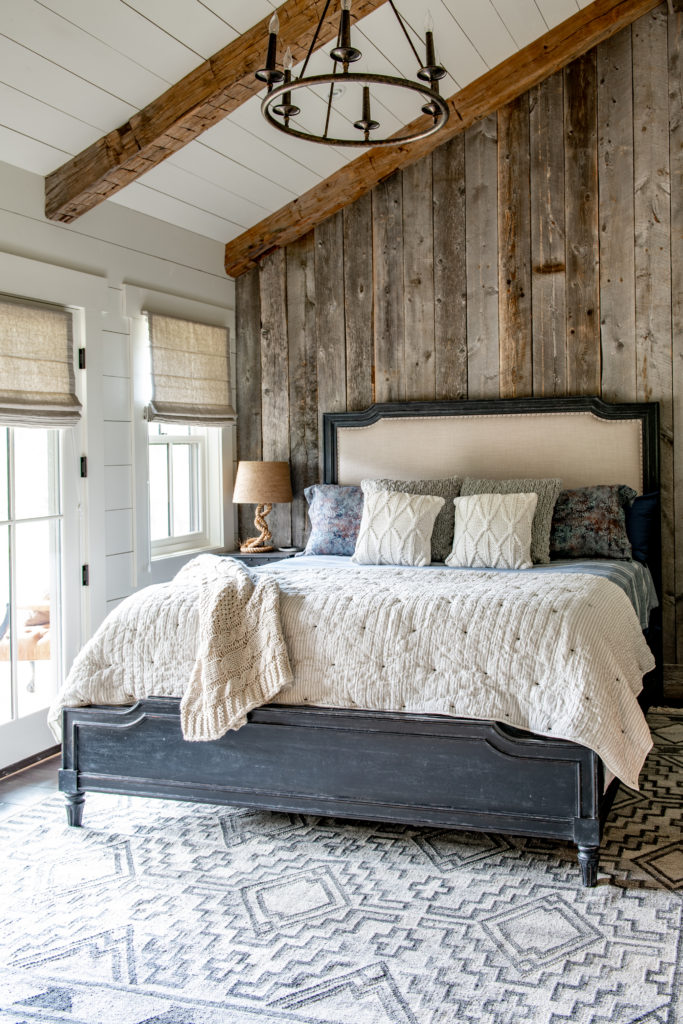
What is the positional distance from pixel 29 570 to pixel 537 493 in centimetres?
226

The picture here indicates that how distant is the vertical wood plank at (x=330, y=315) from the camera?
4977 mm

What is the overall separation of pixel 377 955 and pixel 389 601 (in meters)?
1.04

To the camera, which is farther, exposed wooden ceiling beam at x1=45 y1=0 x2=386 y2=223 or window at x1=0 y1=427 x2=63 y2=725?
window at x1=0 y1=427 x2=63 y2=725

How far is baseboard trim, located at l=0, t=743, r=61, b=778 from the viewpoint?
350cm

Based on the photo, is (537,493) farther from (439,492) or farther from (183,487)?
(183,487)

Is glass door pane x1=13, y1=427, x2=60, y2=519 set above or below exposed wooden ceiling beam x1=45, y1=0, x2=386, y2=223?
below

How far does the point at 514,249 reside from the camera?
4586 mm

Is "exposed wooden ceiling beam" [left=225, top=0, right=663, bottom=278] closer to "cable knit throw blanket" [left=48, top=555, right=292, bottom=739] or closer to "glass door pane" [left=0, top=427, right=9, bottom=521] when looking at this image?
"glass door pane" [left=0, top=427, right=9, bottom=521]

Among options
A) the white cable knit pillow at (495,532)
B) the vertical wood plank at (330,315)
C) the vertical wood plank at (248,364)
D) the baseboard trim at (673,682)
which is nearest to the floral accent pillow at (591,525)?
the white cable knit pillow at (495,532)

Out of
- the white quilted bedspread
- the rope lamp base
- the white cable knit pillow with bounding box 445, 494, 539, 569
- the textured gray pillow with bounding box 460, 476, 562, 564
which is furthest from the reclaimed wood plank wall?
the white quilted bedspread

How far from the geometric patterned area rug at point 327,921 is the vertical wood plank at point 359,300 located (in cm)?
262

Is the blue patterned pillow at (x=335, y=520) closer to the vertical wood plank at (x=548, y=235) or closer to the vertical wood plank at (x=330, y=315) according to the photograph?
the vertical wood plank at (x=330, y=315)

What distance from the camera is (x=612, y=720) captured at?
2488mm

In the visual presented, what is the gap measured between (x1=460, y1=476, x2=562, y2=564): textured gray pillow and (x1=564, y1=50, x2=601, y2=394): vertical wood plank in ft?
2.13
